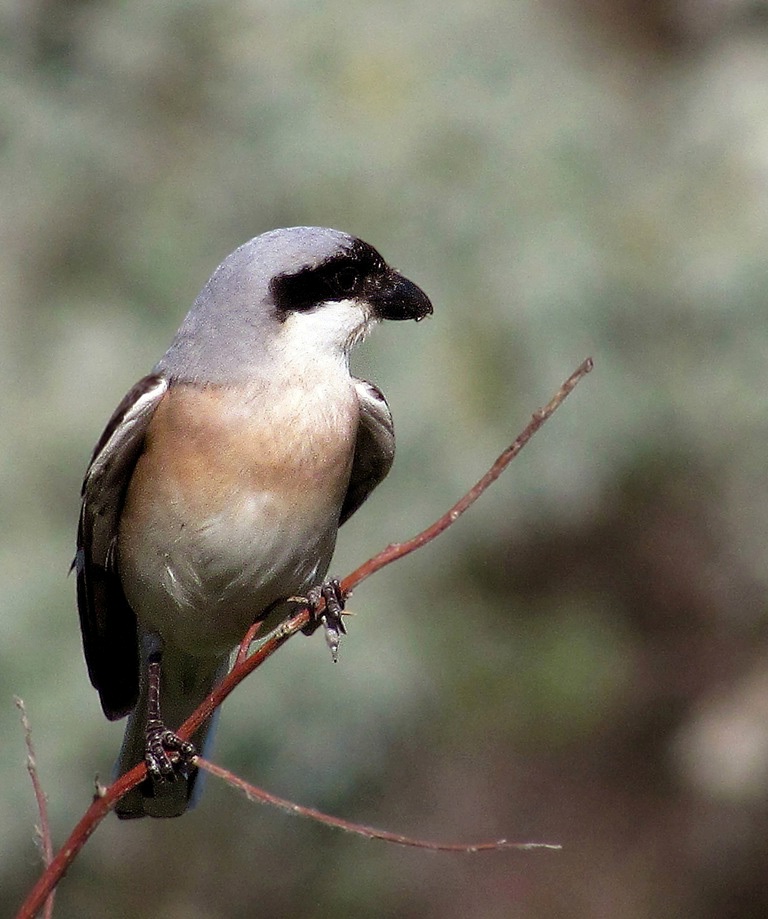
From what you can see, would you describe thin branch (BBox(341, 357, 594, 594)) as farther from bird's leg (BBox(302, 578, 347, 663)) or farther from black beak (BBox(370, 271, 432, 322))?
black beak (BBox(370, 271, 432, 322))

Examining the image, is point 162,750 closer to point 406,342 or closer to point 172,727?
point 172,727

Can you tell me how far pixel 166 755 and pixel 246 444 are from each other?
2.35 feet

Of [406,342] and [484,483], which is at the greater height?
[406,342]

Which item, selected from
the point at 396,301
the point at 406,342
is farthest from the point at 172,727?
the point at 406,342

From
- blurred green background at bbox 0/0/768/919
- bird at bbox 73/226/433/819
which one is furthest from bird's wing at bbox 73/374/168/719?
blurred green background at bbox 0/0/768/919

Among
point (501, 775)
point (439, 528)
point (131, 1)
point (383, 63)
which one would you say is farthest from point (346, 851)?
point (439, 528)

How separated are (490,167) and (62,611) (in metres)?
2.66

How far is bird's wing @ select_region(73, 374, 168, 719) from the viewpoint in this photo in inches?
126

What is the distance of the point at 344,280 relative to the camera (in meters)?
3.16

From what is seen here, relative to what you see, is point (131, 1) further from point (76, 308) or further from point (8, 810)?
point (8, 810)

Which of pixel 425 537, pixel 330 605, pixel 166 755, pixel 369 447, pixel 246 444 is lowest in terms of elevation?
pixel 425 537

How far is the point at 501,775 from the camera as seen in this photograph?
7844 millimetres

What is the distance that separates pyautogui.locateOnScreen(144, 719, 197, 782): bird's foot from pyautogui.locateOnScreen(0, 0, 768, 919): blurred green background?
1.94 m

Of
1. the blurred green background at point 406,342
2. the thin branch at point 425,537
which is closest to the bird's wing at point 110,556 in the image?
the thin branch at point 425,537
